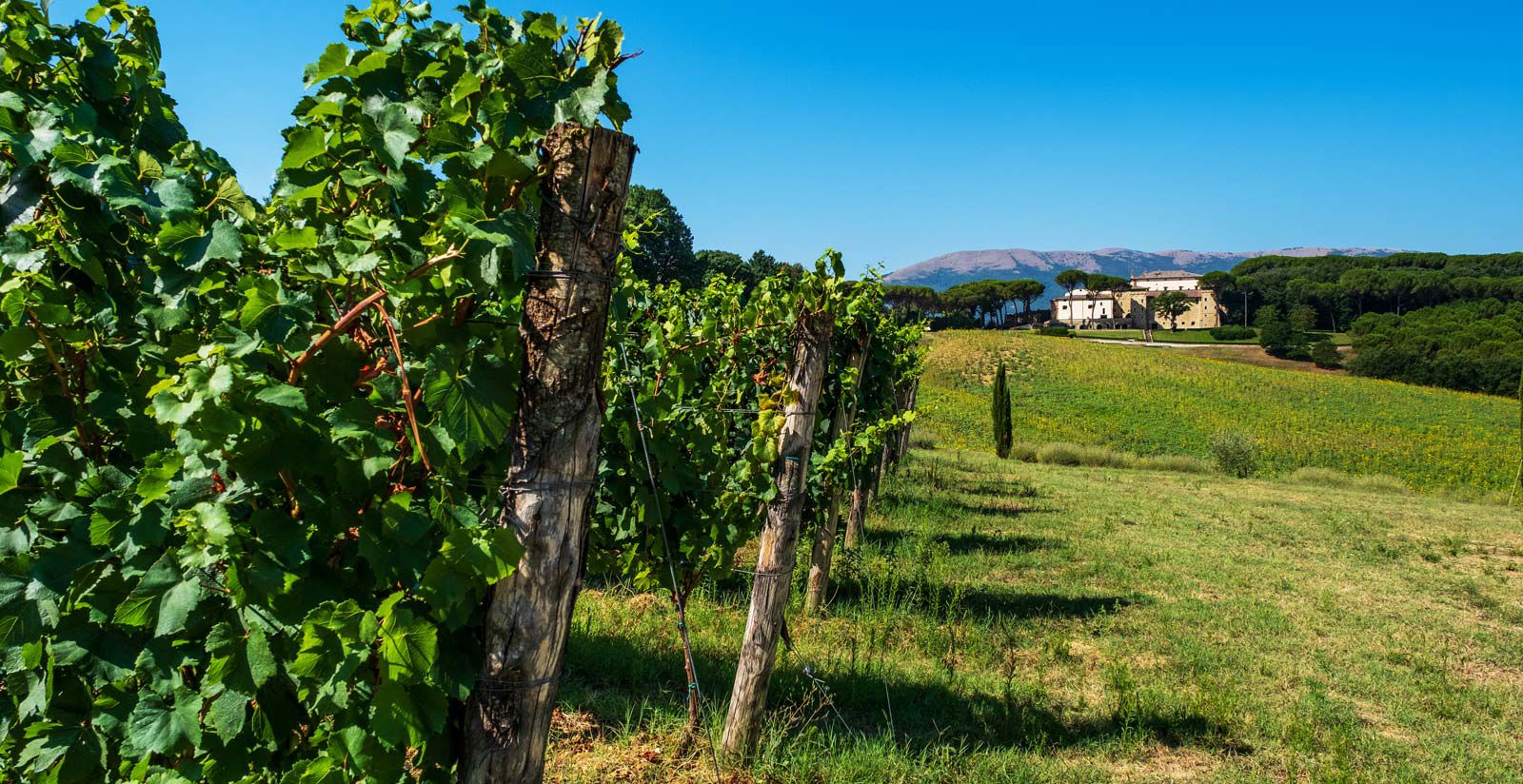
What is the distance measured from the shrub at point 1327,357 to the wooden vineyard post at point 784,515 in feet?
210

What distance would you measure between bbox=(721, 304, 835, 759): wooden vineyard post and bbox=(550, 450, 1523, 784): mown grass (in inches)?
13.2

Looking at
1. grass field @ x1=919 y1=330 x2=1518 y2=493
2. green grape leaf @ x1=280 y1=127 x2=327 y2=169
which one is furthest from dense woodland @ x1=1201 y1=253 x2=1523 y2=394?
green grape leaf @ x1=280 y1=127 x2=327 y2=169

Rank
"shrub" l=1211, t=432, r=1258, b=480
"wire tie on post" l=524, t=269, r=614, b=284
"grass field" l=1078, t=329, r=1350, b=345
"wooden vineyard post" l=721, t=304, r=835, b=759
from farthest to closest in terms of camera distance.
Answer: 1. "grass field" l=1078, t=329, r=1350, b=345
2. "shrub" l=1211, t=432, r=1258, b=480
3. "wooden vineyard post" l=721, t=304, r=835, b=759
4. "wire tie on post" l=524, t=269, r=614, b=284

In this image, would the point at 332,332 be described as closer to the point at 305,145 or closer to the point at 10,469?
the point at 305,145

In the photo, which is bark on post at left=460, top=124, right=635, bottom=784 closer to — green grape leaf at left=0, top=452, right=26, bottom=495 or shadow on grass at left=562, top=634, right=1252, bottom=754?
green grape leaf at left=0, top=452, right=26, bottom=495

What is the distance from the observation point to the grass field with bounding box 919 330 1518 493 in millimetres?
29328

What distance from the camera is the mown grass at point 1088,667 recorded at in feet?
13.3

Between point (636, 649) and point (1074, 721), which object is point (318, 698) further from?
point (1074, 721)

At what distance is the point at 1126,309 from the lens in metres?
104

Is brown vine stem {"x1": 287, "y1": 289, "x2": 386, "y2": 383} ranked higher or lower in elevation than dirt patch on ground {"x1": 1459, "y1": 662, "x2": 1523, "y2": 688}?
higher

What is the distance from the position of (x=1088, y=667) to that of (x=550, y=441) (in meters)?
5.59

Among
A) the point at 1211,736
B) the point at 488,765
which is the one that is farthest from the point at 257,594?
the point at 1211,736

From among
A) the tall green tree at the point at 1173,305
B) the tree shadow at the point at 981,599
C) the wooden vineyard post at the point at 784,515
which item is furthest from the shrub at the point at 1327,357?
the wooden vineyard post at the point at 784,515

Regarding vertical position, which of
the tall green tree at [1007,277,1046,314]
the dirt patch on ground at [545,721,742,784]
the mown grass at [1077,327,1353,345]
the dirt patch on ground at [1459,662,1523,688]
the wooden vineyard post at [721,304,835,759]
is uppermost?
the tall green tree at [1007,277,1046,314]
